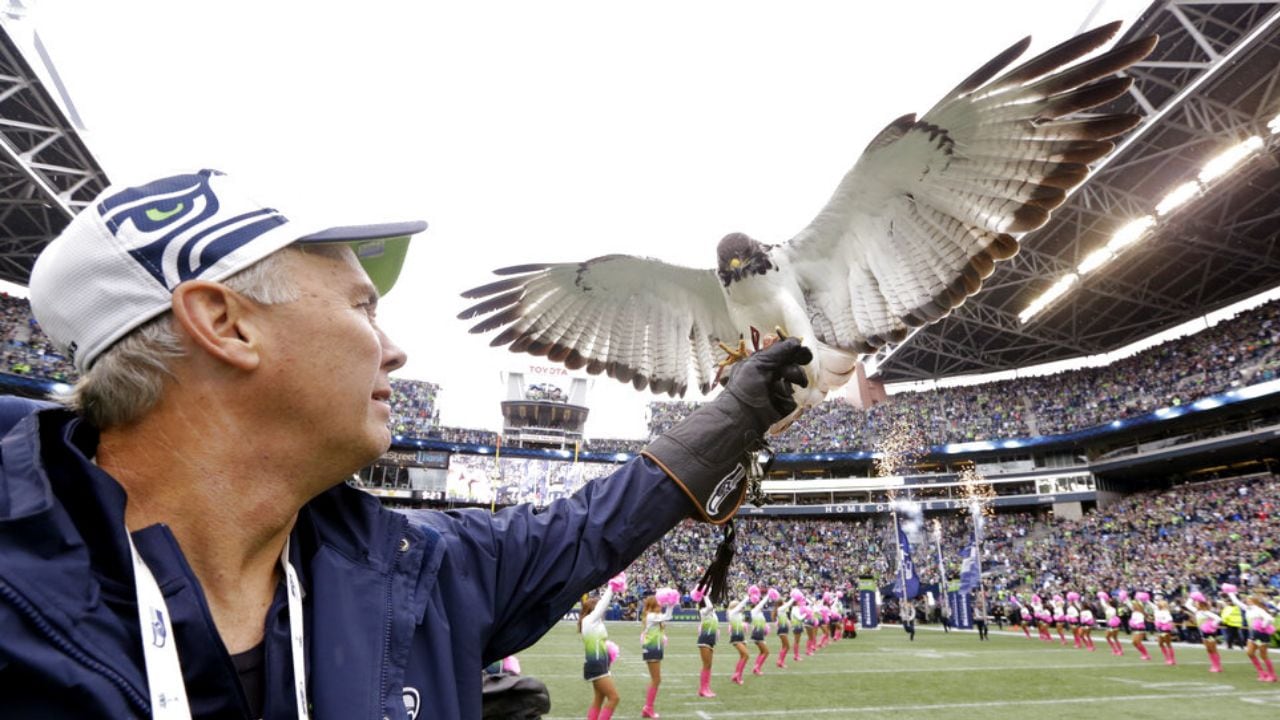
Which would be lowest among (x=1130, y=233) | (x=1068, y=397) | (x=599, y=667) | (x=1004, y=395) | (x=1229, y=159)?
(x=599, y=667)

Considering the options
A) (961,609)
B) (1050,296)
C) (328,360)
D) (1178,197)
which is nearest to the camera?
(328,360)

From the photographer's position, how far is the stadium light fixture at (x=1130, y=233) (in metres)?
21.9

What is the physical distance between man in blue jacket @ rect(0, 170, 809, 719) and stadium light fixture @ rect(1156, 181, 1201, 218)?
26127mm

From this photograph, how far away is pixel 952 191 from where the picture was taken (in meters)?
3.73

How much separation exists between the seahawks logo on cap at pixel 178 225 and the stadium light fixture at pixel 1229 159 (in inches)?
974

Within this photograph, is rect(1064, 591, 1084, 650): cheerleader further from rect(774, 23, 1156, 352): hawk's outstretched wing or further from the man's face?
the man's face

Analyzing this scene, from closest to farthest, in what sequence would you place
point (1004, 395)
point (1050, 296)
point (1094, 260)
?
point (1094, 260)
point (1050, 296)
point (1004, 395)

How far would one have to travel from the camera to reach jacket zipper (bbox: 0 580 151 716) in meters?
0.74

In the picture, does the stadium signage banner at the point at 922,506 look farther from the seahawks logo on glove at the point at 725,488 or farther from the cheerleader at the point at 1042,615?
the seahawks logo on glove at the point at 725,488

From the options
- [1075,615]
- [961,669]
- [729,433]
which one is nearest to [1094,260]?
[1075,615]

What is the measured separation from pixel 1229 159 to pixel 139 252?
25.6 m

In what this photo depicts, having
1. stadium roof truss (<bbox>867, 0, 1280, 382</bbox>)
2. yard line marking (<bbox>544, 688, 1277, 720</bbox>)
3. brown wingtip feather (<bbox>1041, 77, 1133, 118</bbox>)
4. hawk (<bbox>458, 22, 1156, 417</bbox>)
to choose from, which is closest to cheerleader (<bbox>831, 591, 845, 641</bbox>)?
yard line marking (<bbox>544, 688, 1277, 720</bbox>)

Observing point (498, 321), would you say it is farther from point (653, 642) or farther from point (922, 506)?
point (922, 506)

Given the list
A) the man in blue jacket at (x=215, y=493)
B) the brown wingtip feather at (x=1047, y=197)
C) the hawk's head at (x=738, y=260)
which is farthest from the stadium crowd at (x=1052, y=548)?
the man in blue jacket at (x=215, y=493)
